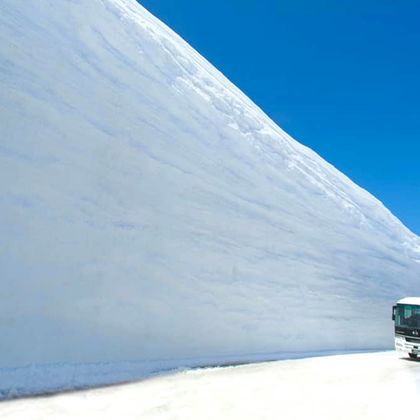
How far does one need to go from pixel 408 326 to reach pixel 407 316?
0.88 ft

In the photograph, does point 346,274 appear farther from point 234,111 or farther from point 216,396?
point 216,396

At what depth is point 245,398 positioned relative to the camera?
6.53m

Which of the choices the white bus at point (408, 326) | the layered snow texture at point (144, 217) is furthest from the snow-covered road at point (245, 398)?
the white bus at point (408, 326)

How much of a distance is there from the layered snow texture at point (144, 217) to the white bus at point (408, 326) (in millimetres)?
2056

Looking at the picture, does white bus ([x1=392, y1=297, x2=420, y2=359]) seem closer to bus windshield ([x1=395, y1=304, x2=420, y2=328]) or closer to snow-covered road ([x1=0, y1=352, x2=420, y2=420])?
bus windshield ([x1=395, y1=304, x2=420, y2=328])

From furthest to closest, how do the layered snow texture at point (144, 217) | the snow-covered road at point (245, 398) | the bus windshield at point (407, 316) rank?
1. the bus windshield at point (407, 316)
2. the layered snow texture at point (144, 217)
3. the snow-covered road at point (245, 398)

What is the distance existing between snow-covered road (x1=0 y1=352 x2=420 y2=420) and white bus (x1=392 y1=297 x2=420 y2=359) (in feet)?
7.45

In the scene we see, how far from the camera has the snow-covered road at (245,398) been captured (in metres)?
5.56

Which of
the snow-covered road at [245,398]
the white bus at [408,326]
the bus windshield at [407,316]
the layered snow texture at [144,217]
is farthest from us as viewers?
the bus windshield at [407,316]

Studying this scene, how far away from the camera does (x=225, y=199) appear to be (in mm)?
12031

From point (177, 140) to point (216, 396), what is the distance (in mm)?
6984

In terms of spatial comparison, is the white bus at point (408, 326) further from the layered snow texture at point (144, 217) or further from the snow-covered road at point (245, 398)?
the snow-covered road at point (245, 398)

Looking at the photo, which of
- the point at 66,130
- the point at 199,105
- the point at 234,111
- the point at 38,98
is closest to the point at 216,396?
the point at 66,130

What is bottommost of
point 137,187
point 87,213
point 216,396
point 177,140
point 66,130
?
point 216,396
